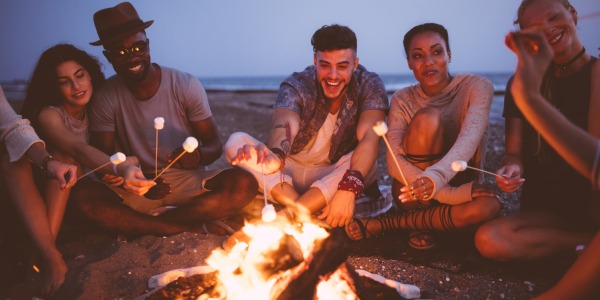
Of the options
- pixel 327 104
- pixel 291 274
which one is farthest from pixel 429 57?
pixel 291 274

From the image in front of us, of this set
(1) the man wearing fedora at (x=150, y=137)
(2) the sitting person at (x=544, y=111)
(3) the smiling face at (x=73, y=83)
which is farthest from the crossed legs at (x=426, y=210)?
(3) the smiling face at (x=73, y=83)

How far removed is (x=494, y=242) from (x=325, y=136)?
2.06 meters

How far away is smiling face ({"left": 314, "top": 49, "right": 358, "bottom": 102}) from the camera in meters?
4.24

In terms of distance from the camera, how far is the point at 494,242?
11.1 feet

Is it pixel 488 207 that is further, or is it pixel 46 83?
pixel 46 83

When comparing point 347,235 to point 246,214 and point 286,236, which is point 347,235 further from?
point 286,236

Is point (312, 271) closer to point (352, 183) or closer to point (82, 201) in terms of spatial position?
point (352, 183)

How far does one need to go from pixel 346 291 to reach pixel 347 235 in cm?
157

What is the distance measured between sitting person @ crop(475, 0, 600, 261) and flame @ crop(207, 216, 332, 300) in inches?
62.3

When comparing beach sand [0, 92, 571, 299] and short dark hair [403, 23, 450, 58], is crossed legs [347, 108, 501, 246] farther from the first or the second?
short dark hair [403, 23, 450, 58]

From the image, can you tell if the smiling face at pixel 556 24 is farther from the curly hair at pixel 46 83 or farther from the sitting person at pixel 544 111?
the curly hair at pixel 46 83

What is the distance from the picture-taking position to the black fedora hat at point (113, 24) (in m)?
4.18

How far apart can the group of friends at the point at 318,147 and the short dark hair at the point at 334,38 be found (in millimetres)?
16

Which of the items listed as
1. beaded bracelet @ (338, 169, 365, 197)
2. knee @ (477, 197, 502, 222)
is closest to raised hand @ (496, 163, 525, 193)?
knee @ (477, 197, 502, 222)
